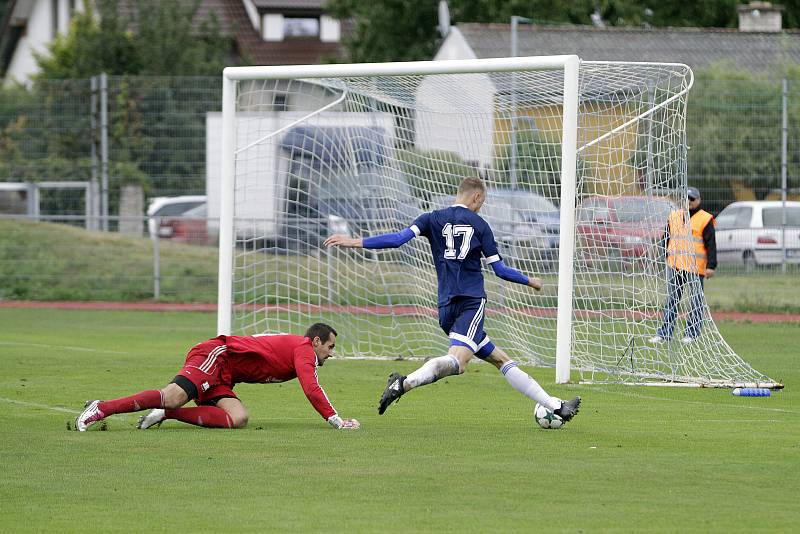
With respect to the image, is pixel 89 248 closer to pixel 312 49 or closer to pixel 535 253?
pixel 535 253

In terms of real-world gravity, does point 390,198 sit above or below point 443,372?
above

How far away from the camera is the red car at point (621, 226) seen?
1495 centimetres

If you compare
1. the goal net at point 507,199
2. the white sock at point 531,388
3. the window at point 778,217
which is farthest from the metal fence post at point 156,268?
the white sock at point 531,388

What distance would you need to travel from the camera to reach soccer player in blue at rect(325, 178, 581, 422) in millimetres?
10430

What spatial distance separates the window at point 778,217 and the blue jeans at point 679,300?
8.20m

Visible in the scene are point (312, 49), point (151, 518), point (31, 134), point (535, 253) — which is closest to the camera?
point (151, 518)

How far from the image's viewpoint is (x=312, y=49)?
58656mm

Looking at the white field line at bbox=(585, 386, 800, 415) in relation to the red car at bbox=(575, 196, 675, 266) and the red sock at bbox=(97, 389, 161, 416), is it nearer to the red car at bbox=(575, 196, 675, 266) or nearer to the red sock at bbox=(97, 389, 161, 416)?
the red car at bbox=(575, 196, 675, 266)

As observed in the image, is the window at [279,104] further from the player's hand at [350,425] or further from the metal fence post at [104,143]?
the player's hand at [350,425]

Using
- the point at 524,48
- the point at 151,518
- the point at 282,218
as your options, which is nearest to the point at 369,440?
the point at 151,518

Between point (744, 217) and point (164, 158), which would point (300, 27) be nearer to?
point (164, 158)

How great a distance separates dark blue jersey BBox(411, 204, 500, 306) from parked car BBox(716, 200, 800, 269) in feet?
43.9

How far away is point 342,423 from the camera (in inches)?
395

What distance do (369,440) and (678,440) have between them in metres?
2.20
